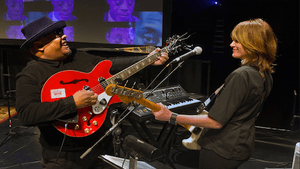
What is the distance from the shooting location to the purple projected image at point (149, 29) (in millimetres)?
4977

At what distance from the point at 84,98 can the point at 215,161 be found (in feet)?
3.72

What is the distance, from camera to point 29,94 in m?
2.01

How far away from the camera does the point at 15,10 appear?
607 cm

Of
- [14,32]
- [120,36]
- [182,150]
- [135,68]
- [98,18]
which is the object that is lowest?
[182,150]

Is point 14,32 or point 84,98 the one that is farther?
point 14,32

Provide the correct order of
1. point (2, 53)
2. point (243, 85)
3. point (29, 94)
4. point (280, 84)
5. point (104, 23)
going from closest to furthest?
point (243, 85), point (29, 94), point (280, 84), point (104, 23), point (2, 53)

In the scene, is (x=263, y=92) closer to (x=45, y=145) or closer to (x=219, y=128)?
(x=219, y=128)

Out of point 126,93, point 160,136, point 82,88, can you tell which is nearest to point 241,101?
point 126,93

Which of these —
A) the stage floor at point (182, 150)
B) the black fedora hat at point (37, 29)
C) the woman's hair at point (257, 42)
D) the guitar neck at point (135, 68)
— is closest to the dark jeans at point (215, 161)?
the woman's hair at point (257, 42)

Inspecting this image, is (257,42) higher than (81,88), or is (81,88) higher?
(257,42)

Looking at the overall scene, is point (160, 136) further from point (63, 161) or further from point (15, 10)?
point (15, 10)

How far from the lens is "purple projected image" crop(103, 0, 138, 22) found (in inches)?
202

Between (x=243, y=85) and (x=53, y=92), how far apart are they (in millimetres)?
1512

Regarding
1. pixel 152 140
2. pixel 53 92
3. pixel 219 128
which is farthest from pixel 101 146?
pixel 219 128
